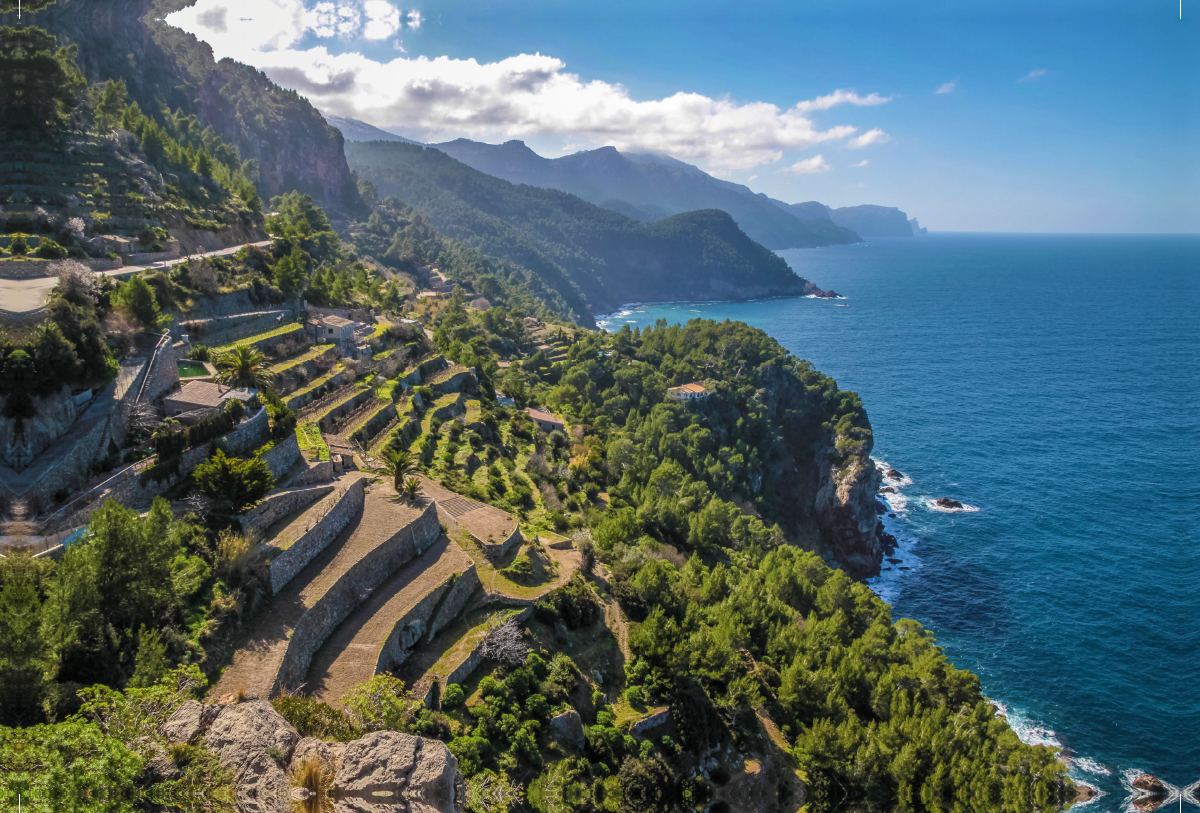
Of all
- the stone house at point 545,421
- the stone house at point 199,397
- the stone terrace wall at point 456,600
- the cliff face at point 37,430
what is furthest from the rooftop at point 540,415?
the cliff face at point 37,430

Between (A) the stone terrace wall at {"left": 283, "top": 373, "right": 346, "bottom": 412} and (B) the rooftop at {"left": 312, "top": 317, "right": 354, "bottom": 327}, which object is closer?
(A) the stone terrace wall at {"left": 283, "top": 373, "right": 346, "bottom": 412}

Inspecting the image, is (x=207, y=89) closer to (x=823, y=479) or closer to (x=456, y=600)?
(x=823, y=479)

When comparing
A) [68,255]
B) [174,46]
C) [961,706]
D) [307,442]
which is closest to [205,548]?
[307,442]

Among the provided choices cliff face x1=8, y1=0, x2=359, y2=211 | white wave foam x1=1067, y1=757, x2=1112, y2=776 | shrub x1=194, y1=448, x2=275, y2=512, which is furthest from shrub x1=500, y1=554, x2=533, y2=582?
cliff face x1=8, y1=0, x2=359, y2=211

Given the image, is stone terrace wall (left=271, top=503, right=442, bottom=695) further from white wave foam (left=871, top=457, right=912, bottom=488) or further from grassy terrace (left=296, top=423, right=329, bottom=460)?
white wave foam (left=871, top=457, right=912, bottom=488)

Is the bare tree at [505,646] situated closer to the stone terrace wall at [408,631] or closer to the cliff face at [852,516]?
the stone terrace wall at [408,631]

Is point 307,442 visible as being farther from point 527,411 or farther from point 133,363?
point 527,411

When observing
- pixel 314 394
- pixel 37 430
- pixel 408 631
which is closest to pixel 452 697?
pixel 408 631
